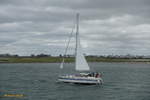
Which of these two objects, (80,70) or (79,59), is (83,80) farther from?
(79,59)

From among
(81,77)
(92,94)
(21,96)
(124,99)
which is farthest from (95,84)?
(21,96)

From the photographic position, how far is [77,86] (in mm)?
75500

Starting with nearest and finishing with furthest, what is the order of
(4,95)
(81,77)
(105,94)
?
(4,95)
(105,94)
(81,77)

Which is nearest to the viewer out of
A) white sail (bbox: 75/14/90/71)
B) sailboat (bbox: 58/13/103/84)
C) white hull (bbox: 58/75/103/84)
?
white hull (bbox: 58/75/103/84)

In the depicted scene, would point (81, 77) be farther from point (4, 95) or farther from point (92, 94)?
point (4, 95)

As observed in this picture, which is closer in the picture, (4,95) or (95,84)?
(4,95)

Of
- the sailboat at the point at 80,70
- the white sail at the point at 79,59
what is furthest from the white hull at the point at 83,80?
the white sail at the point at 79,59

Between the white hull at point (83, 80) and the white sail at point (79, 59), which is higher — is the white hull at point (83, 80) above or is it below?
below

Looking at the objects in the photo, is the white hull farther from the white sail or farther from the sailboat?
the white sail

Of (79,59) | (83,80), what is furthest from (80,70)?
(79,59)

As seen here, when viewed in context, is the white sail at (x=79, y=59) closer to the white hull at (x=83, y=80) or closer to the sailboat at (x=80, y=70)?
the sailboat at (x=80, y=70)

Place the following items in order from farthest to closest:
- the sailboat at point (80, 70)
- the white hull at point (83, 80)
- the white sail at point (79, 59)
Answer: the white sail at point (79, 59) < the sailboat at point (80, 70) < the white hull at point (83, 80)

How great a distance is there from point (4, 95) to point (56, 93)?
1173 centimetres

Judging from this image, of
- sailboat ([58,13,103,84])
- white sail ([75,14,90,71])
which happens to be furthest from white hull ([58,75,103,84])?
white sail ([75,14,90,71])
